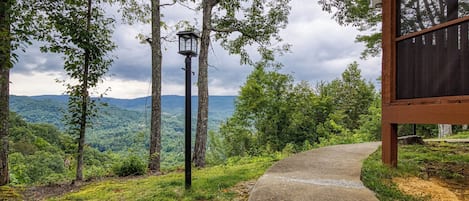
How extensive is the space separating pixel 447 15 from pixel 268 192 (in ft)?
9.45

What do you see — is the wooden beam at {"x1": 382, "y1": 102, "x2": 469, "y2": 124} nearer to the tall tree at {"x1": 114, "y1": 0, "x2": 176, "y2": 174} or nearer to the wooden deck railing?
the wooden deck railing

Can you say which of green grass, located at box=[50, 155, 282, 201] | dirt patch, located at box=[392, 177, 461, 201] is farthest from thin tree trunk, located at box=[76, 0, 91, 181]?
dirt patch, located at box=[392, 177, 461, 201]

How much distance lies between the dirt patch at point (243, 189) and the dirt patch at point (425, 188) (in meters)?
1.75

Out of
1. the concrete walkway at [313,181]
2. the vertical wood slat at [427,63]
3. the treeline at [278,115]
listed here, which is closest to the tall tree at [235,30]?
the concrete walkway at [313,181]

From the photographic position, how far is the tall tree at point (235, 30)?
7.42 meters

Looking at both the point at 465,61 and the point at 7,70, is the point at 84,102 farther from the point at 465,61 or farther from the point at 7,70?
the point at 465,61

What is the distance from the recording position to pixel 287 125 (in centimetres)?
1795

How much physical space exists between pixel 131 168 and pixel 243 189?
347 centimetres

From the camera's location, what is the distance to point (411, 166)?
4.50 meters

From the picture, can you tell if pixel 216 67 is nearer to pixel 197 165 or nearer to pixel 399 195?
pixel 197 165

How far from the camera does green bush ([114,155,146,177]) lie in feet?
21.2

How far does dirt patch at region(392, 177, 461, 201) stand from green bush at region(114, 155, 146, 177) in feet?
15.8

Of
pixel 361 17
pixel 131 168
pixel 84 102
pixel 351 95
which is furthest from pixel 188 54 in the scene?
pixel 351 95

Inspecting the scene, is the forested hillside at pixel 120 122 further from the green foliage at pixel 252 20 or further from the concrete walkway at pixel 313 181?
the concrete walkway at pixel 313 181
